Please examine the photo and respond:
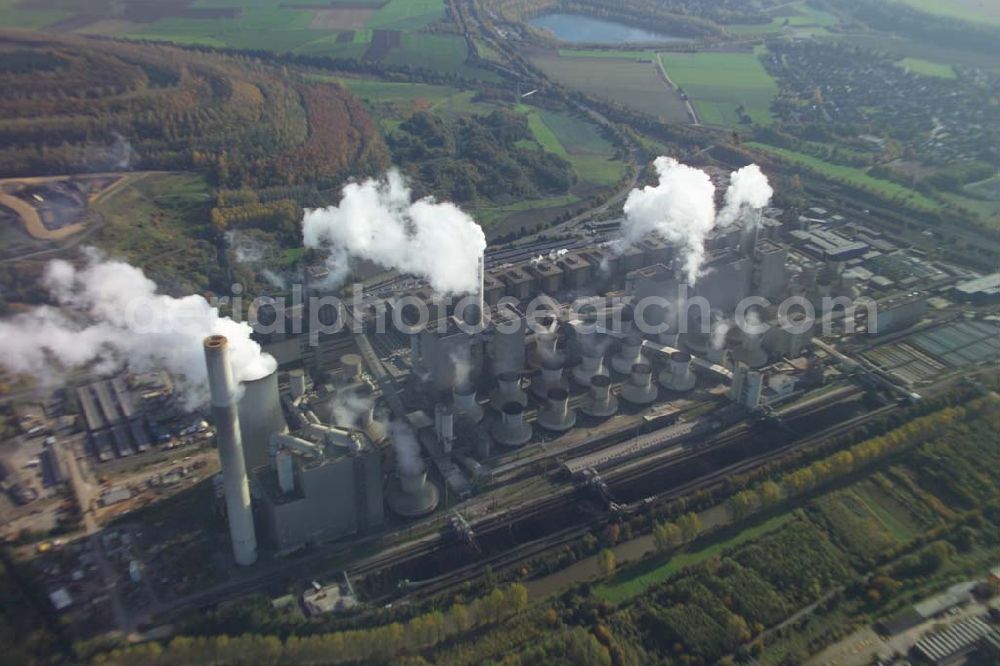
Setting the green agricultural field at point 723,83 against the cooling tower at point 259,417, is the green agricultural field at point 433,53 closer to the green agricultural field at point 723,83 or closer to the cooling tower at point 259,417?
the green agricultural field at point 723,83

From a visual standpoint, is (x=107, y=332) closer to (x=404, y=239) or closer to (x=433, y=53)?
(x=404, y=239)

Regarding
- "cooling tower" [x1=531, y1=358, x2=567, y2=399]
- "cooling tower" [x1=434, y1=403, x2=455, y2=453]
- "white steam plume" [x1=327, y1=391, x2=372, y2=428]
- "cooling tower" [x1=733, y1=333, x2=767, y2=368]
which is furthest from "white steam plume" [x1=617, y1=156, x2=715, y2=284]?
"white steam plume" [x1=327, y1=391, x2=372, y2=428]

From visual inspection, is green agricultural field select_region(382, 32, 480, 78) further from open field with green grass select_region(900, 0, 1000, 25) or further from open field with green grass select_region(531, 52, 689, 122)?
open field with green grass select_region(900, 0, 1000, 25)

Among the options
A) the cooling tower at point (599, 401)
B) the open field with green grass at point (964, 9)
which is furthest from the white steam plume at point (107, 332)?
the open field with green grass at point (964, 9)

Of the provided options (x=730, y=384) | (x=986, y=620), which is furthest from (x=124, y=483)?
(x=986, y=620)

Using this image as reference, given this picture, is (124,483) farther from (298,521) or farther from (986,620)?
(986,620)
